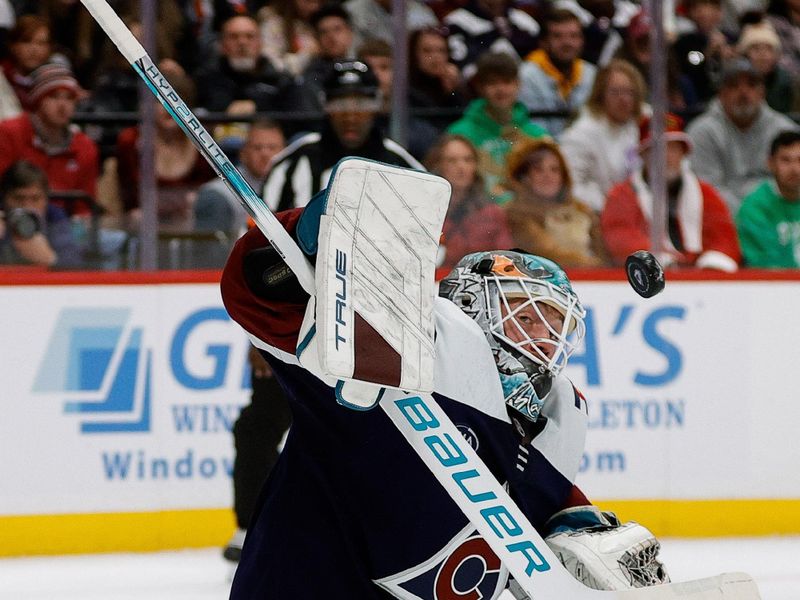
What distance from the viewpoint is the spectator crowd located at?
4.06 meters

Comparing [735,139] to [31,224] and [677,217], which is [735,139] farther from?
[31,224]

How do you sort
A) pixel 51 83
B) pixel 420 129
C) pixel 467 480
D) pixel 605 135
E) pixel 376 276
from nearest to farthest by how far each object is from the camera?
pixel 376 276 → pixel 467 480 → pixel 51 83 → pixel 420 129 → pixel 605 135

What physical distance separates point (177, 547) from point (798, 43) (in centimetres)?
259

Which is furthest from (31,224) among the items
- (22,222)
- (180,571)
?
(180,571)

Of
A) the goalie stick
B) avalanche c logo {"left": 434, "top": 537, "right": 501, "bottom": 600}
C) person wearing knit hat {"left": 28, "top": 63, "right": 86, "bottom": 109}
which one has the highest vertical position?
person wearing knit hat {"left": 28, "top": 63, "right": 86, "bottom": 109}

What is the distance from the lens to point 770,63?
15.4ft

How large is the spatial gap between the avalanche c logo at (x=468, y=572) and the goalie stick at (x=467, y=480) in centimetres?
10

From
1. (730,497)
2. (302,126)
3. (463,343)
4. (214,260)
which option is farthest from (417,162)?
(463,343)

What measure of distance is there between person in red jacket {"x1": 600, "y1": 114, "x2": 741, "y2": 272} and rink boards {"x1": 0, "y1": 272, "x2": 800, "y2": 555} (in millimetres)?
93

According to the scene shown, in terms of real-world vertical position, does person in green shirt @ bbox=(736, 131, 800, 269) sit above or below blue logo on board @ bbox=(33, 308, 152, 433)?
above

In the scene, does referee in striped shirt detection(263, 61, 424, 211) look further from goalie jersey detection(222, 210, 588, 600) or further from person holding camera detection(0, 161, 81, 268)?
goalie jersey detection(222, 210, 588, 600)

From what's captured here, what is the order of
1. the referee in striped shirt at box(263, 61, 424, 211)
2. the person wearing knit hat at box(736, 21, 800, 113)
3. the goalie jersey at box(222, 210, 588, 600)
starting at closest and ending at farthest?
the goalie jersey at box(222, 210, 588, 600) < the referee in striped shirt at box(263, 61, 424, 211) < the person wearing knit hat at box(736, 21, 800, 113)

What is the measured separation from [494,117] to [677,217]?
0.69 m

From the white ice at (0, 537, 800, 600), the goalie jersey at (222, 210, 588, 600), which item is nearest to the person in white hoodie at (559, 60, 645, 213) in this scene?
the white ice at (0, 537, 800, 600)
